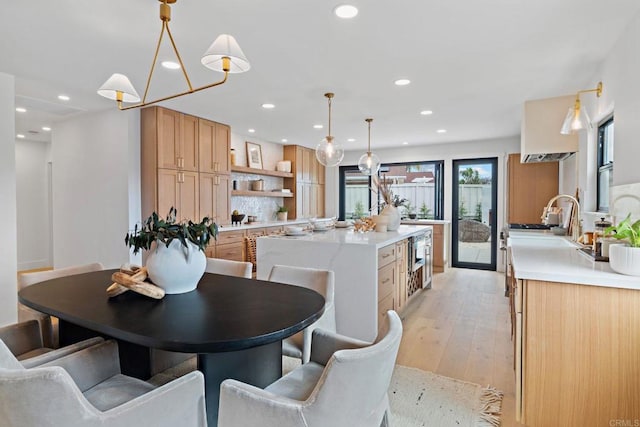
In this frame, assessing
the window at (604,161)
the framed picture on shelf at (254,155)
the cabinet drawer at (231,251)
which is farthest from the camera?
the framed picture on shelf at (254,155)

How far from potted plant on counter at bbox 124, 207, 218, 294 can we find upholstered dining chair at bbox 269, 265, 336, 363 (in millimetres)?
615

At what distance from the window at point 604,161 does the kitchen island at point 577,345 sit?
146cm

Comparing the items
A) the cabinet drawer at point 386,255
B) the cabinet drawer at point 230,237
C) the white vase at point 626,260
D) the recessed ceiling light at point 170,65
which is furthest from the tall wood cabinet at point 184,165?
the white vase at point 626,260

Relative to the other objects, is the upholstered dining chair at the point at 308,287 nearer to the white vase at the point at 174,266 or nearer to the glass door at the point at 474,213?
the white vase at the point at 174,266

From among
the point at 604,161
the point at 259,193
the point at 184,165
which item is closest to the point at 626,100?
the point at 604,161

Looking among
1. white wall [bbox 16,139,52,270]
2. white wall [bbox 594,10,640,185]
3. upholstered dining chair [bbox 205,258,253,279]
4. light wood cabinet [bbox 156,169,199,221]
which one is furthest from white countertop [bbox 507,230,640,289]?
white wall [bbox 16,139,52,270]

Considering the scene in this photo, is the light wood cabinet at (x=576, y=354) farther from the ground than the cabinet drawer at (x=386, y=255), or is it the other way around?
the cabinet drawer at (x=386, y=255)

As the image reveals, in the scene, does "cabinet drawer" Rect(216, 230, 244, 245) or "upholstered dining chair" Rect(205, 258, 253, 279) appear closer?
"upholstered dining chair" Rect(205, 258, 253, 279)

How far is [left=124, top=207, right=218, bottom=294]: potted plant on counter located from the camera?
1.67 meters

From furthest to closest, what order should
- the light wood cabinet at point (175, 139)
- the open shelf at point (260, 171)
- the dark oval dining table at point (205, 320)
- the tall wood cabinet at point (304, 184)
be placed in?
1. the tall wood cabinet at point (304, 184)
2. the open shelf at point (260, 171)
3. the light wood cabinet at point (175, 139)
4. the dark oval dining table at point (205, 320)

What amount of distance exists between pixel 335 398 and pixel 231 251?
14.2 feet

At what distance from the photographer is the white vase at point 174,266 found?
167 cm

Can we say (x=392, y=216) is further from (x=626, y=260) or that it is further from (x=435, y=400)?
(x=626, y=260)

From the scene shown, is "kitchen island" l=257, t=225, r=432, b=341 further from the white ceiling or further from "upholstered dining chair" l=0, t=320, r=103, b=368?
"upholstered dining chair" l=0, t=320, r=103, b=368
